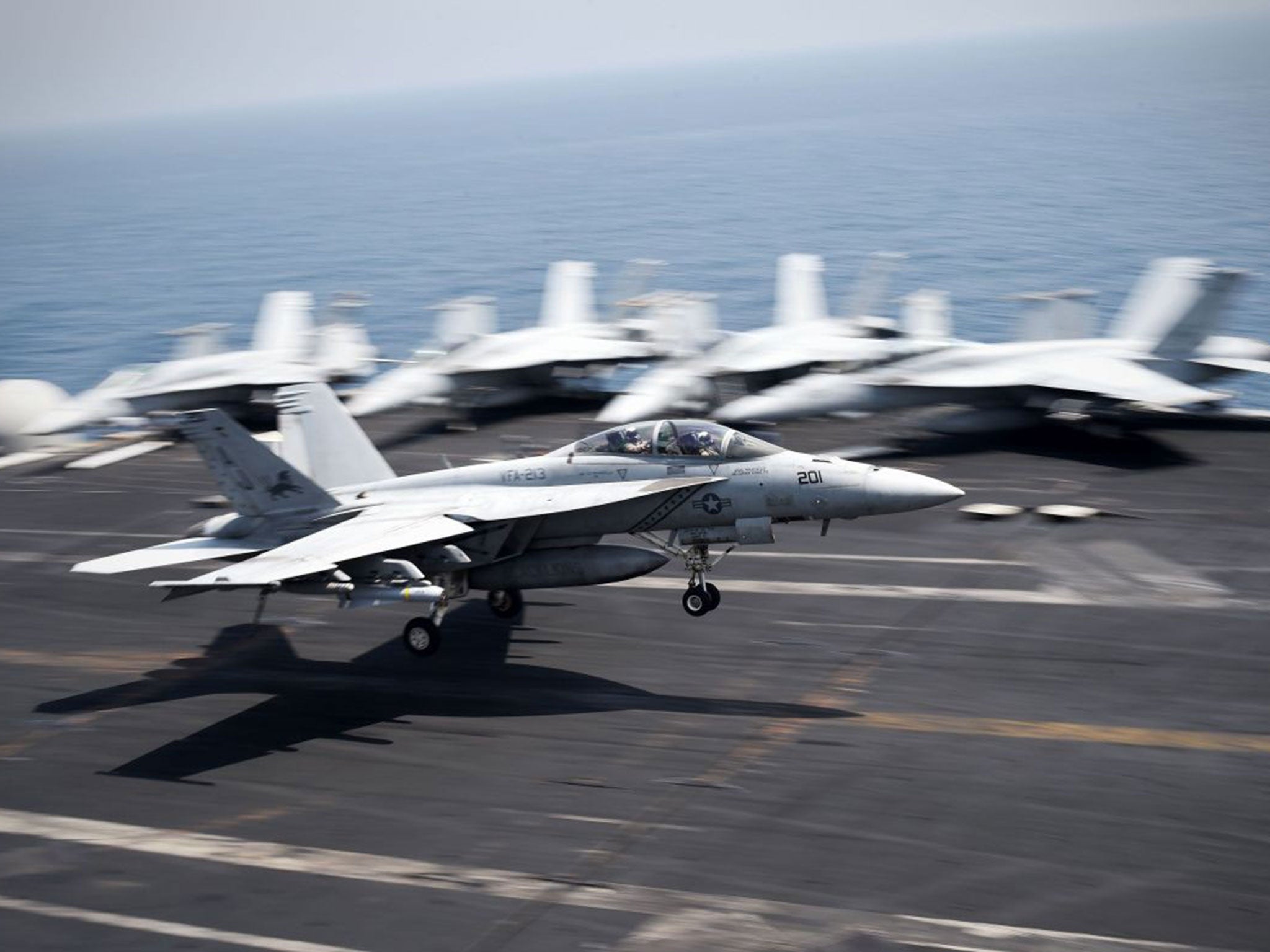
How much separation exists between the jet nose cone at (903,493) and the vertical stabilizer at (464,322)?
95.0 ft

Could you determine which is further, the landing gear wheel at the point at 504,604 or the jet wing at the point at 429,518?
the landing gear wheel at the point at 504,604

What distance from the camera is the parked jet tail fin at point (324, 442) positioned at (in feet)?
85.3

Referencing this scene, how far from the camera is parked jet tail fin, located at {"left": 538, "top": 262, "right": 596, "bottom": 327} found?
5231 centimetres

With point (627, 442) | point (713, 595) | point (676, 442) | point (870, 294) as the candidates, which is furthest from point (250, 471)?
point (870, 294)

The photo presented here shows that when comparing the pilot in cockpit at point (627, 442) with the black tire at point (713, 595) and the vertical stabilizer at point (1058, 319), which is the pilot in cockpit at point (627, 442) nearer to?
the black tire at point (713, 595)

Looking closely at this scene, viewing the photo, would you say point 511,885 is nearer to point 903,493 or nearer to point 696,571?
point 696,571

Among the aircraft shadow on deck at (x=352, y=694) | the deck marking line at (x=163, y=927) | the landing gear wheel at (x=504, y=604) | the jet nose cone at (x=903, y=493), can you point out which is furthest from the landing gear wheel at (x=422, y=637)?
the deck marking line at (x=163, y=927)

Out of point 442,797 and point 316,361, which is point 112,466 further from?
point 442,797

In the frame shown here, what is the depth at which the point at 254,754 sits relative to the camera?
1969 cm

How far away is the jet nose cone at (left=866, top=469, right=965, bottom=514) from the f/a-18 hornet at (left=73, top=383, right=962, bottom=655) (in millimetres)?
25

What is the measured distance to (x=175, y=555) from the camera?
22.8m

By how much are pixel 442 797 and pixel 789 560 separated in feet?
40.1

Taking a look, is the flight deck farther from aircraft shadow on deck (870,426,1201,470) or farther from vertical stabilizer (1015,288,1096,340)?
vertical stabilizer (1015,288,1096,340)

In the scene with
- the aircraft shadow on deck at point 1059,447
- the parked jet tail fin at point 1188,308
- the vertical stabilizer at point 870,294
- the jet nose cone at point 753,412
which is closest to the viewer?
the aircraft shadow on deck at point 1059,447
